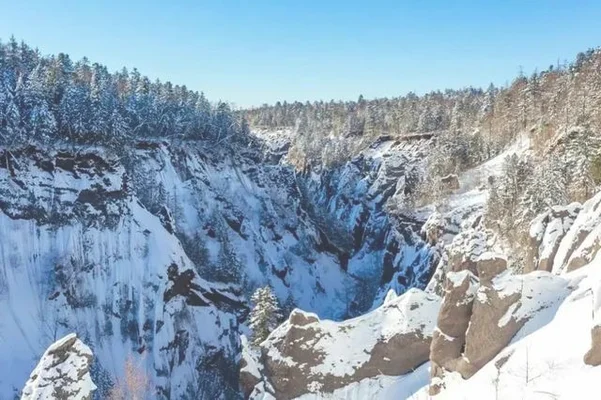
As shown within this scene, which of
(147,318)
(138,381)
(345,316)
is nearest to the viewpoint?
(138,381)

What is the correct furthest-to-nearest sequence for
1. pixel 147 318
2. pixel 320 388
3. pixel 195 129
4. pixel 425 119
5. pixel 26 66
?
pixel 425 119 < pixel 195 129 < pixel 26 66 < pixel 147 318 < pixel 320 388

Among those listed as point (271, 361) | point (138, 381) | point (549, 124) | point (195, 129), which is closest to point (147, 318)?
point (138, 381)

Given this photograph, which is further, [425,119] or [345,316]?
[425,119]

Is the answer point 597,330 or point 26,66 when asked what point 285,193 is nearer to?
point 26,66

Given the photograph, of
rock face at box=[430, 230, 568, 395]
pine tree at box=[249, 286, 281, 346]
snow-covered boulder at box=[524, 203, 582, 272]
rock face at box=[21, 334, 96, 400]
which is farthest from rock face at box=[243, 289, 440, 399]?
rock face at box=[21, 334, 96, 400]

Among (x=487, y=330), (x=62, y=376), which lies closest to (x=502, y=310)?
(x=487, y=330)

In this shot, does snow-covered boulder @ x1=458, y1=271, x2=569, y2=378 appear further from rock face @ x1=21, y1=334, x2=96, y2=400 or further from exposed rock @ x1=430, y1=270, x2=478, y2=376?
rock face @ x1=21, y1=334, x2=96, y2=400
